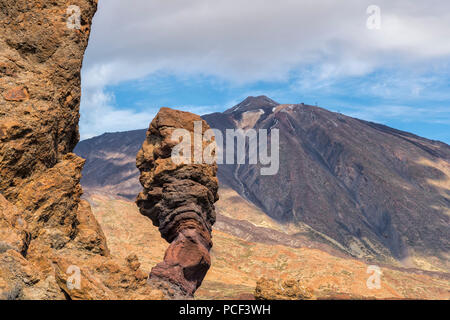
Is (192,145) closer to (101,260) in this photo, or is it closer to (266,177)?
(101,260)

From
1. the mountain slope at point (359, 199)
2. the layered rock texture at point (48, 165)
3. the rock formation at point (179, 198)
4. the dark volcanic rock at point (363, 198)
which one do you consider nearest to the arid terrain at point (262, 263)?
the rock formation at point (179, 198)

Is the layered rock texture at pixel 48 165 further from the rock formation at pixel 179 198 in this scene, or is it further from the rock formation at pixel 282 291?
the rock formation at pixel 282 291

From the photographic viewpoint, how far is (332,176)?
19188cm

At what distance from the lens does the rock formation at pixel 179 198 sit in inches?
571

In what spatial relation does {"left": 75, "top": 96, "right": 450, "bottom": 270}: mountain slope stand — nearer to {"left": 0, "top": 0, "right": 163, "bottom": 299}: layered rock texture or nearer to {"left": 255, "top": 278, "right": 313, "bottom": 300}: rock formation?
{"left": 255, "top": 278, "right": 313, "bottom": 300}: rock formation

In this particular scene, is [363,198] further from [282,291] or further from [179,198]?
[179,198]

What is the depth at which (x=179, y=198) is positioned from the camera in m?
15.7

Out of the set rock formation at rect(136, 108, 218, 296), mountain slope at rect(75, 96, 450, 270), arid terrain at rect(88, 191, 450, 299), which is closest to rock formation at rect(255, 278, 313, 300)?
rock formation at rect(136, 108, 218, 296)

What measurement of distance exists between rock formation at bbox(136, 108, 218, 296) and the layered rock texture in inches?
186

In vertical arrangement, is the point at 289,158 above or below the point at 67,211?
above

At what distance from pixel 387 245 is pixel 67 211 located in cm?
15635

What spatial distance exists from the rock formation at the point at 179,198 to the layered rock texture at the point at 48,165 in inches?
186

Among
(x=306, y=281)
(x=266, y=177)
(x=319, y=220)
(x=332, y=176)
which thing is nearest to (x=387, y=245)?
(x=319, y=220)

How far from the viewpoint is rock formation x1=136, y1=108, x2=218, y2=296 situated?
1451cm
